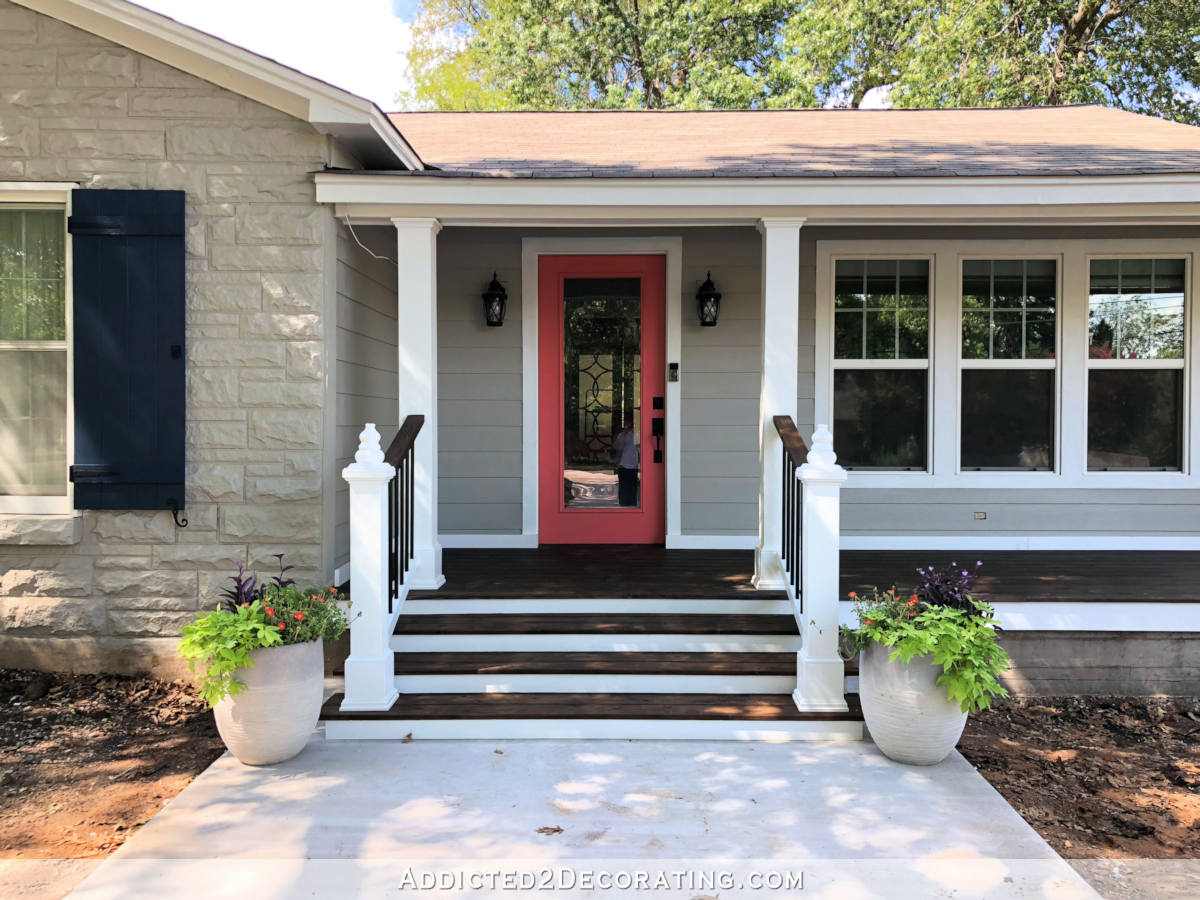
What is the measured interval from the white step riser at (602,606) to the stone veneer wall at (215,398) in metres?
0.71

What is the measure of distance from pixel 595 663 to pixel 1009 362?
347 centimetres

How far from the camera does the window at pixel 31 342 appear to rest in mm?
4109

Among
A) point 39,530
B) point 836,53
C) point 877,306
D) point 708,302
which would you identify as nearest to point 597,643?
point 708,302

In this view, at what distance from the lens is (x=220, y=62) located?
394cm

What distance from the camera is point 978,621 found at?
3127mm

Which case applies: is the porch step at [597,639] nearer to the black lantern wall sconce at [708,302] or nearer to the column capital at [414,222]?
the column capital at [414,222]

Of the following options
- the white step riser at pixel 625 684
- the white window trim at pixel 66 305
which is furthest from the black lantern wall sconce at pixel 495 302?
the white step riser at pixel 625 684

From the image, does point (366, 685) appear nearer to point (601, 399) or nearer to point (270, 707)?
point (270, 707)

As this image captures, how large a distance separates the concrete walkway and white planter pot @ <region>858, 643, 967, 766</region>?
3.3 inches

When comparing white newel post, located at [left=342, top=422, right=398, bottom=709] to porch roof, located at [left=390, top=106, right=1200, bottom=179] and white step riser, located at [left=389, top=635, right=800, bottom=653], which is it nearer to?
white step riser, located at [left=389, top=635, right=800, bottom=653]

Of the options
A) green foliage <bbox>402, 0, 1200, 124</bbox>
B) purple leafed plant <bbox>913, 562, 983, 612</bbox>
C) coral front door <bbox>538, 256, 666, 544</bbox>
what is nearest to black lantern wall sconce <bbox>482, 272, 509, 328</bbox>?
coral front door <bbox>538, 256, 666, 544</bbox>

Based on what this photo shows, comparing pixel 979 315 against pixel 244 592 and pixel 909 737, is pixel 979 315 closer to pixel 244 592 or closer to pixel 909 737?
pixel 909 737

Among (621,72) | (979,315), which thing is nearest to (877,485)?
(979,315)

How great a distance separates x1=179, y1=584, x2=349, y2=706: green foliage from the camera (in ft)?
9.84
